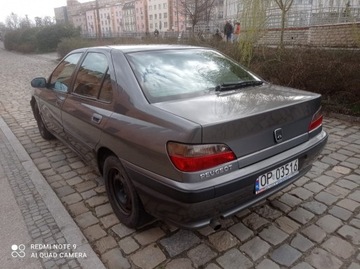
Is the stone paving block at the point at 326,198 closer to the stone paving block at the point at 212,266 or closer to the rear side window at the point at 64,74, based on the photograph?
the stone paving block at the point at 212,266

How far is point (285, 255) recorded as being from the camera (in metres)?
2.29

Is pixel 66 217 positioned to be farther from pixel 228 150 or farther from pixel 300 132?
pixel 300 132

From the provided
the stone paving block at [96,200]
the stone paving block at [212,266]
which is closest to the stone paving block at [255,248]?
the stone paving block at [212,266]

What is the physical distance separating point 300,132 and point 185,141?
114cm

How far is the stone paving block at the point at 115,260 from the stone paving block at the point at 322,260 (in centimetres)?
140

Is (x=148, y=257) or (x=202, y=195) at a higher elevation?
(x=202, y=195)

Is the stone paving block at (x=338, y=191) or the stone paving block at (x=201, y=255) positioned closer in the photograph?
the stone paving block at (x=201, y=255)

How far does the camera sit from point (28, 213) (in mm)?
2986

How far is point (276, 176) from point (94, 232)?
5.50 feet

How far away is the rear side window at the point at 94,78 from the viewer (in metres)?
2.72

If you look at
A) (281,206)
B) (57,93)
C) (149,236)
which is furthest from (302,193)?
(57,93)

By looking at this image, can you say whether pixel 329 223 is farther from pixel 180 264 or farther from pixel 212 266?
pixel 180 264

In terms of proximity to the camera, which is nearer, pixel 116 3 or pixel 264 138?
pixel 264 138

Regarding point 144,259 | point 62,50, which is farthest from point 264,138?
point 62,50
